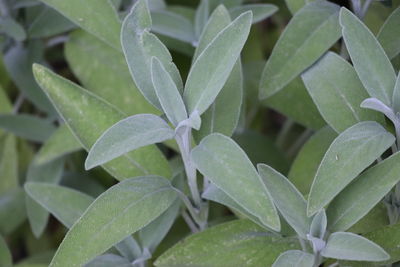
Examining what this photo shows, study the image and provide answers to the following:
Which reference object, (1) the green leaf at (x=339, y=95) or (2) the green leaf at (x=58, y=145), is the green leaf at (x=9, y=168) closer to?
(2) the green leaf at (x=58, y=145)

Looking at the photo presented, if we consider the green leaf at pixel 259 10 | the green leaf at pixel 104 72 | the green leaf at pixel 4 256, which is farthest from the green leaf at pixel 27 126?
the green leaf at pixel 259 10

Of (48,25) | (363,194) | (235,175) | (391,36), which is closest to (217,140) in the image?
(235,175)

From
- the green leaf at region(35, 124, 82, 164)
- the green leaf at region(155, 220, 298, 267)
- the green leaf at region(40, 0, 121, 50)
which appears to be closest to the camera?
the green leaf at region(155, 220, 298, 267)

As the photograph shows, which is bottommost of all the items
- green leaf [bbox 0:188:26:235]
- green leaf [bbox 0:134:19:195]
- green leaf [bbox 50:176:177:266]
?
green leaf [bbox 0:188:26:235]

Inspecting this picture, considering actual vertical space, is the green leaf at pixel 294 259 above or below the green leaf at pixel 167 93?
below

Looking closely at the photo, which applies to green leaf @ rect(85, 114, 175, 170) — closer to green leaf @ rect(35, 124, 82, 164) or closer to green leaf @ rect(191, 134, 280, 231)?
green leaf @ rect(191, 134, 280, 231)

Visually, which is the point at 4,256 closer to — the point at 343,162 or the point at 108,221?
the point at 108,221

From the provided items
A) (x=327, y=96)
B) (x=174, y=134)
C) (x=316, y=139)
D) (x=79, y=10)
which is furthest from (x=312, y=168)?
(x=79, y=10)

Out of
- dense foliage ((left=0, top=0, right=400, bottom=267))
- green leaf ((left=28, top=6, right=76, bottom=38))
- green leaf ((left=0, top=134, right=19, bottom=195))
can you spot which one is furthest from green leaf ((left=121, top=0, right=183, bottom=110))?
green leaf ((left=0, top=134, right=19, bottom=195))
